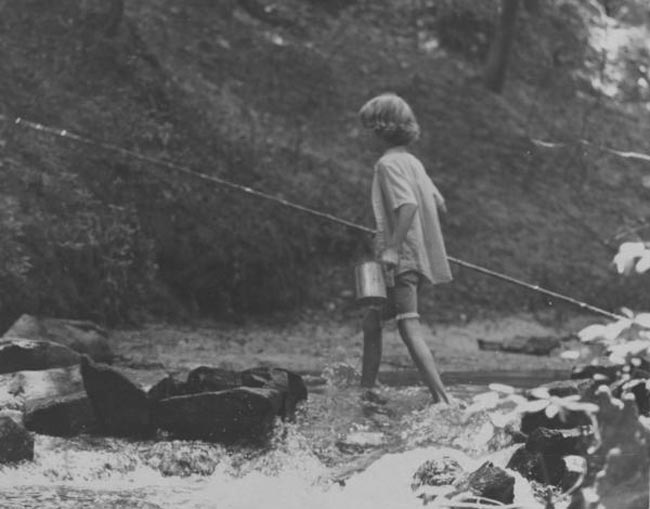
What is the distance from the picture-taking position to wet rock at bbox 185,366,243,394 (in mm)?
6711

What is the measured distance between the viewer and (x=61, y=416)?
6426 mm

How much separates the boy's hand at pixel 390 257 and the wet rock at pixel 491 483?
2594mm

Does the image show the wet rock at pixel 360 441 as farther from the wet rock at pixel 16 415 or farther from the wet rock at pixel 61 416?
the wet rock at pixel 16 415

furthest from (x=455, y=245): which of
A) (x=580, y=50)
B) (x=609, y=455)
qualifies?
(x=609, y=455)

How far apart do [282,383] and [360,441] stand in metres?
0.77

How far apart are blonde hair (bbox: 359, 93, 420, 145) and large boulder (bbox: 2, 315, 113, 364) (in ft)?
9.12

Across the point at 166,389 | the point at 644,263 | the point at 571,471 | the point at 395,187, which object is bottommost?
the point at 166,389

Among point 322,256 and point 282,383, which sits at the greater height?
point 282,383

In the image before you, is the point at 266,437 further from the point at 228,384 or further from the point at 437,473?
the point at 437,473

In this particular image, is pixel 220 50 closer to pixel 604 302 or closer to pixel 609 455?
pixel 604 302

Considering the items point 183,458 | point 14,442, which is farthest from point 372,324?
point 14,442

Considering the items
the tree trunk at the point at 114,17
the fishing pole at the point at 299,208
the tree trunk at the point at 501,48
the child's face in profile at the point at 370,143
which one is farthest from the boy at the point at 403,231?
the tree trunk at the point at 501,48

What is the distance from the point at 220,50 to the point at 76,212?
15.0 feet

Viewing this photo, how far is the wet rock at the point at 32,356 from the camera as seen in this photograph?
7406mm
